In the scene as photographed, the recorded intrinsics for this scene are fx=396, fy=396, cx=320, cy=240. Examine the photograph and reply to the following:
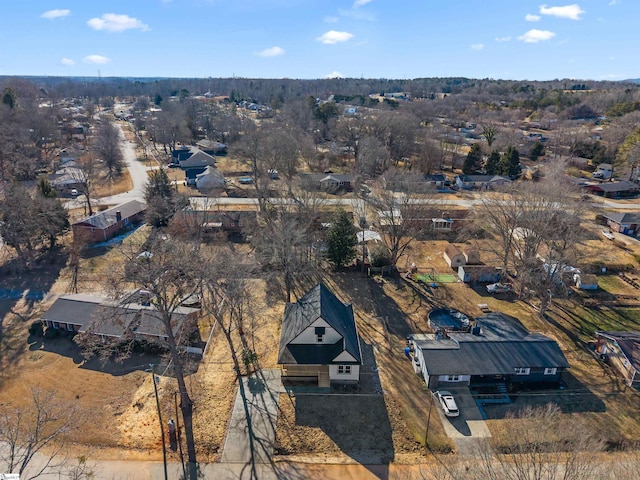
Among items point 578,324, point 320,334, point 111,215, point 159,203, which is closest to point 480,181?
point 578,324

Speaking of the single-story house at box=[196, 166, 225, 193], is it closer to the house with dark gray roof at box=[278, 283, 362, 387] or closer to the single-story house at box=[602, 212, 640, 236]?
the house with dark gray roof at box=[278, 283, 362, 387]

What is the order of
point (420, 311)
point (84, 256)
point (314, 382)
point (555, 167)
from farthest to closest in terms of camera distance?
point (555, 167)
point (84, 256)
point (420, 311)
point (314, 382)

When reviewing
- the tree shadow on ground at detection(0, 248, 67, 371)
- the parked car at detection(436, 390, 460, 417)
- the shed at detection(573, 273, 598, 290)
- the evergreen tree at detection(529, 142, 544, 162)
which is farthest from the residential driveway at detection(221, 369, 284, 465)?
the evergreen tree at detection(529, 142, 544, 162)

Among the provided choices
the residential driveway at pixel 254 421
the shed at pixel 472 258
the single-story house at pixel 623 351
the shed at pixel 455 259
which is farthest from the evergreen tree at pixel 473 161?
the residential driveway at pixel 254 421

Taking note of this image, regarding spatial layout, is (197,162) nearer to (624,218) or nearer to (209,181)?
(209,181)

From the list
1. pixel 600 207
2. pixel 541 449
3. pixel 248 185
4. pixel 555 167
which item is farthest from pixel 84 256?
pixel 600 207

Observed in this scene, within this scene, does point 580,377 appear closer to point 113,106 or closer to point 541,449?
point 541,449
